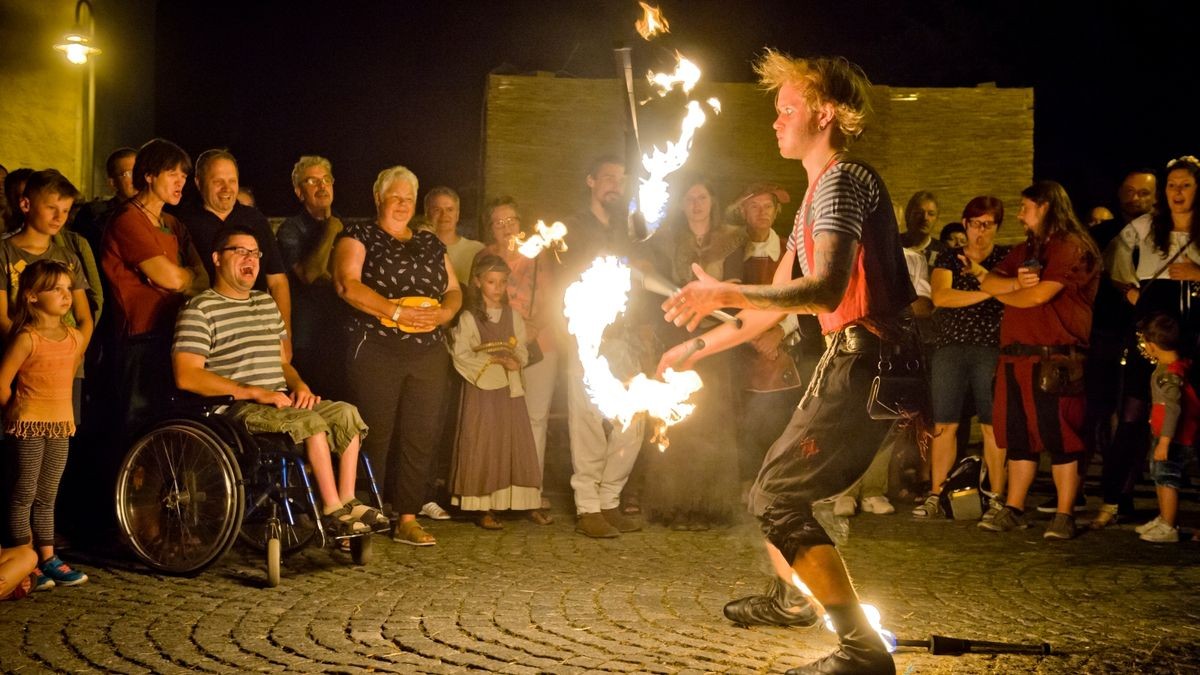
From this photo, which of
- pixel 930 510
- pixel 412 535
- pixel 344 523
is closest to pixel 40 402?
pixel 344 523

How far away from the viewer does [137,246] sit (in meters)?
7.29

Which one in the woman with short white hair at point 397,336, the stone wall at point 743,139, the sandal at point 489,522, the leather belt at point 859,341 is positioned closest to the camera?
the leather belt at point 859,341

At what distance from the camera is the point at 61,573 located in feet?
20.7

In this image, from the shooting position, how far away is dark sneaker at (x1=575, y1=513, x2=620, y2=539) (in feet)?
26.3

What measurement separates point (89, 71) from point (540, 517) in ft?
28.9

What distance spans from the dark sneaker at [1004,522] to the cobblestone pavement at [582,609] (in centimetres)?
43

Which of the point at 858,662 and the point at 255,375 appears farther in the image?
the point at 255,375

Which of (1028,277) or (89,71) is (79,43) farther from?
(1028,277)

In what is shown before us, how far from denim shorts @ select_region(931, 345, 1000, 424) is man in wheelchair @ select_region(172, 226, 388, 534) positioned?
4.41m

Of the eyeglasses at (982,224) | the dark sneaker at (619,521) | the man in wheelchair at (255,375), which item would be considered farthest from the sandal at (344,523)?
the eyeglasses at (982,224)

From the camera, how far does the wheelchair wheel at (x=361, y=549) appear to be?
693cm

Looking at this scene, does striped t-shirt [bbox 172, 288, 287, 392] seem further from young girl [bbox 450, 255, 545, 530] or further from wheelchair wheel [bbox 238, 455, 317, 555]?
young girl [bbox 450, 255, 545, 530]

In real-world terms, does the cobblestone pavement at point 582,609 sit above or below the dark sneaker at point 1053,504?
below

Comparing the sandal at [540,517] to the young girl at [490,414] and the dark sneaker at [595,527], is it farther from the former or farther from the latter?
the dark sneaker at [595,527]
